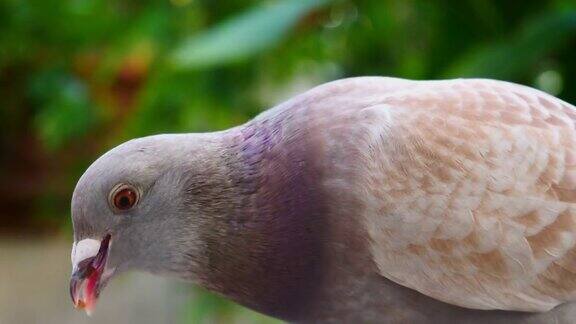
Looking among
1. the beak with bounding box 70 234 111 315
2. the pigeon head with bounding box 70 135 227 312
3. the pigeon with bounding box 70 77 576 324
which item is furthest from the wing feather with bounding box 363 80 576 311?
the beak with bounding box 70 234 111 315

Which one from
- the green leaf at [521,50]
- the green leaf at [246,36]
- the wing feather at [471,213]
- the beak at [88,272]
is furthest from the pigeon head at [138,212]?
the green leaf at [521,50]

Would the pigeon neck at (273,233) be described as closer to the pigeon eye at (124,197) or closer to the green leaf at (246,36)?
the pigeon eye at (124,197)

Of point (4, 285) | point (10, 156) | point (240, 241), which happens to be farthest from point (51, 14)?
Answer: point (240, 241)

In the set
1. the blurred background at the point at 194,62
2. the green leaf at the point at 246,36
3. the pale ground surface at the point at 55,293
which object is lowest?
the pale ground surface at the point at 55,293

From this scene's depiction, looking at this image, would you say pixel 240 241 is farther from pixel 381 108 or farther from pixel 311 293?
pixel 381 108

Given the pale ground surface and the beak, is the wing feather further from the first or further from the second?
the pale ground surface
